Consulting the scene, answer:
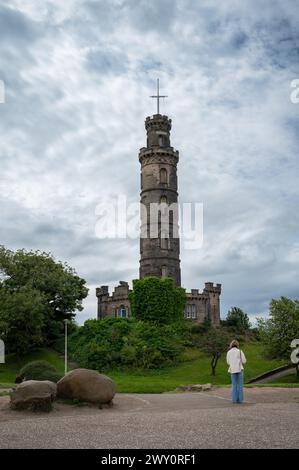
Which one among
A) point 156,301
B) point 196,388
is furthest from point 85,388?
point 156,301

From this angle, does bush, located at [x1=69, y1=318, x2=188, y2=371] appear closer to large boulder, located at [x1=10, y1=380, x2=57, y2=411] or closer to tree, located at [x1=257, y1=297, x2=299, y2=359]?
tree, located at [x1=257, y1=297, x2=299, y2=359]

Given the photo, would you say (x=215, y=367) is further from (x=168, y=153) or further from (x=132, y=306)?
(x=168, y=153)

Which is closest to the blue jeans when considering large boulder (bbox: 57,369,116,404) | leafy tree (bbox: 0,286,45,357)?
large boulder (bbox: 57,369,116,404)

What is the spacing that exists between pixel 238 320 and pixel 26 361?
27.9 meters

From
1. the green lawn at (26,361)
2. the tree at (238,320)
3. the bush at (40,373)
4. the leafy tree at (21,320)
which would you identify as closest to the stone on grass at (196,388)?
the bush at (40,373)

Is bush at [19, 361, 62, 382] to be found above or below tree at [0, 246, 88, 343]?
below

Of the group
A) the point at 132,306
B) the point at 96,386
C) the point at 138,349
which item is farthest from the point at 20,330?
the point at 96,386

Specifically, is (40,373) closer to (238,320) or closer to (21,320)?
(21,320)

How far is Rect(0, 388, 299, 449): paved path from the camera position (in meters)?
9.81

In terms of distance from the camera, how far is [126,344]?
5088cm

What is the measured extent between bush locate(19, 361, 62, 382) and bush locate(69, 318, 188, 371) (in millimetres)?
27404

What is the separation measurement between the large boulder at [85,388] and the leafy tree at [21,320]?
3182 cm

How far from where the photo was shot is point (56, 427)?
12094mm
